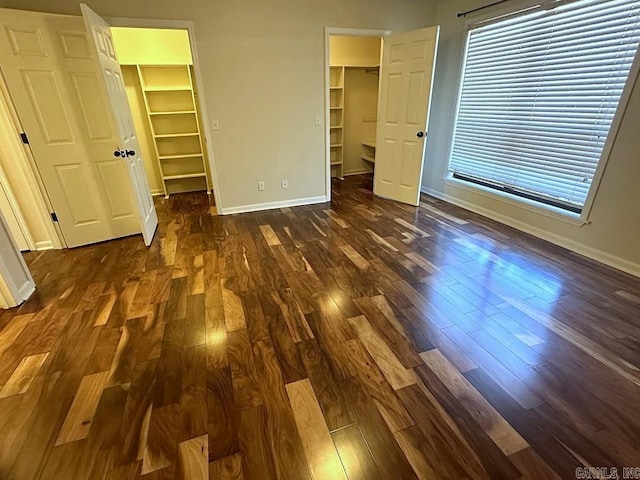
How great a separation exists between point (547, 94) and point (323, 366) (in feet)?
10.6

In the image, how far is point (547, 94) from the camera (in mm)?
2982

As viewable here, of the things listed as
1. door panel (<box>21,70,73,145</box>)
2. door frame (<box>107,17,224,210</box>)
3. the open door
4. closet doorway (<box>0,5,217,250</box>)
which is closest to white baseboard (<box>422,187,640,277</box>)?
door frame (<box>107,17,224,210</box>)

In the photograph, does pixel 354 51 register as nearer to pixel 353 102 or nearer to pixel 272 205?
pixel 353 102

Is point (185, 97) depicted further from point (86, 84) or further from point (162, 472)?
point (162, 472)

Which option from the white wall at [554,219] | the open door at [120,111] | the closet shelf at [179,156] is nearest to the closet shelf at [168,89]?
the closet shelf at [179,156]

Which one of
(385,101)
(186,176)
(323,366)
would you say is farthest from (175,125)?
(323,366)

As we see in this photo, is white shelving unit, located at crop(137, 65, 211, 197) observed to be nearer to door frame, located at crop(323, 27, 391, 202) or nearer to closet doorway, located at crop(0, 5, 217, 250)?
closet doorway, located at crop(0, 5, 217, 250)

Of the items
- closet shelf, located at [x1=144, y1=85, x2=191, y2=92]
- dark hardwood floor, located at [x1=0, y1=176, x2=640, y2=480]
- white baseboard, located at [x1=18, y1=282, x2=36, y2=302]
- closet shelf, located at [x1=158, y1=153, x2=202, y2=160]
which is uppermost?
closet shelf, located at [x1=144, y1=85, x2=191, y2=92]

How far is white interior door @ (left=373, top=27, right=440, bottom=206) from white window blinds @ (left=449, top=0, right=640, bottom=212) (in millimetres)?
591

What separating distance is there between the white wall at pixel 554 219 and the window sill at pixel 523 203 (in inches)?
1.3

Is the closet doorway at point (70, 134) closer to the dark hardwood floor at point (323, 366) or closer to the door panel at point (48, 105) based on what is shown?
the door panel at point (48, 105)

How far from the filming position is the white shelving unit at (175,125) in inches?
180

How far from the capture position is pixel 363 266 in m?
2.73

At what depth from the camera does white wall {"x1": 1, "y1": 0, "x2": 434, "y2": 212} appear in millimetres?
3332
